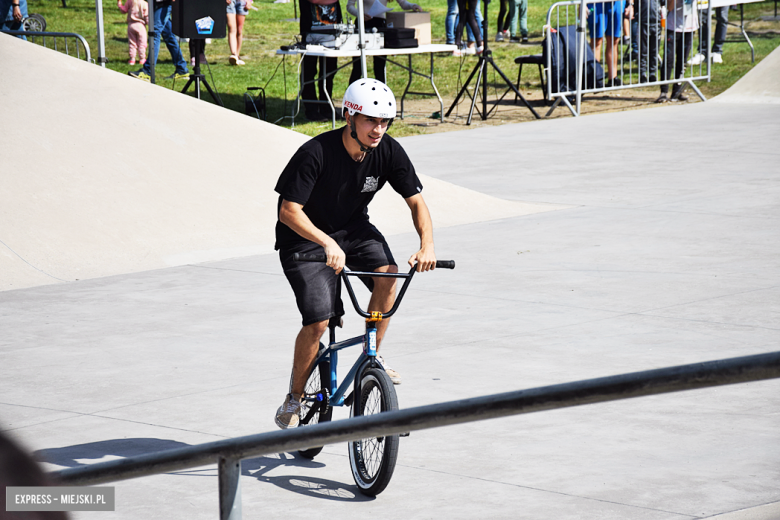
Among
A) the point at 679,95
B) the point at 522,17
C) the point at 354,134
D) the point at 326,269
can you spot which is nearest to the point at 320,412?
the point at 326,269

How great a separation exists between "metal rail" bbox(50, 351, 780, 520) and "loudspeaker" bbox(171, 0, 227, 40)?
505 inches

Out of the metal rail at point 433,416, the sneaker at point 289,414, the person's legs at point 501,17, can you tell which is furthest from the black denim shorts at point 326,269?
the person's legs at point 501,17

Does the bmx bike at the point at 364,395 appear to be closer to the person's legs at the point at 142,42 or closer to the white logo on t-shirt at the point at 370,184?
the white logo on t-shirt at the point at 370,184

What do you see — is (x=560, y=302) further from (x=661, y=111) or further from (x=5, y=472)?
(x=661, y=111)

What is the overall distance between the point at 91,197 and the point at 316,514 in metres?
6.17

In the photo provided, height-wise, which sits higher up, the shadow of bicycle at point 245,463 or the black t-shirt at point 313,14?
A: the black t-shirt at point 313,14

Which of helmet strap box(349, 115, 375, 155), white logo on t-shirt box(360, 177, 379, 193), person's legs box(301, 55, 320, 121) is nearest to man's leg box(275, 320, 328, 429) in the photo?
white logo on t-shirt box(360, 177, 379, 193)

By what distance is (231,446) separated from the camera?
2301 mm

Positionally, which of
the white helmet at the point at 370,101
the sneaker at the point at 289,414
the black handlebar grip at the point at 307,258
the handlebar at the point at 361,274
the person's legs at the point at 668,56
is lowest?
the sneaker at the point at 289,414

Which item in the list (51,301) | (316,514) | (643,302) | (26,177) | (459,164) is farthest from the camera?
(459,164)

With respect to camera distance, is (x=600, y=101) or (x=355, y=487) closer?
(x=355, y=487)

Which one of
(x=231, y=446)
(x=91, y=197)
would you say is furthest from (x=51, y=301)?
(x=231, y=446)

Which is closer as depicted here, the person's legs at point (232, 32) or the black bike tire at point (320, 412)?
the black bike tire at point (320, 412)

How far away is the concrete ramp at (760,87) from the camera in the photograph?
744 inches
